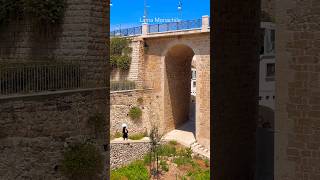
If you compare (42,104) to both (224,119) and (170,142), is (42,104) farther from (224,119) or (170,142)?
(170,142)

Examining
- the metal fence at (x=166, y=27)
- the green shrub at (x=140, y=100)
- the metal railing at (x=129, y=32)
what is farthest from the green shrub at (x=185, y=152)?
the metal railing at (x=129, y=32)

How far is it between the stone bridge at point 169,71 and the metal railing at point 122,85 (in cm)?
61

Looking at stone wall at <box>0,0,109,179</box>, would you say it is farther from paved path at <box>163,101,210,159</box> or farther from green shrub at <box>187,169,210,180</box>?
paved path at <box>163,101,210,159</box>

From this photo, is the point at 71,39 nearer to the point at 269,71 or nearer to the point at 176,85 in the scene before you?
the point at 269,71

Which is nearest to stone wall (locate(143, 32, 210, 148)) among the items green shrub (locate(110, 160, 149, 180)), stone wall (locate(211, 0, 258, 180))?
green shrub (locate(110, 160, 149, 180))

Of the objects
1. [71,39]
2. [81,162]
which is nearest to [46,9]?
[71,39]

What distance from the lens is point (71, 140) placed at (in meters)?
8.83

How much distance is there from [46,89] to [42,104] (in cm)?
40

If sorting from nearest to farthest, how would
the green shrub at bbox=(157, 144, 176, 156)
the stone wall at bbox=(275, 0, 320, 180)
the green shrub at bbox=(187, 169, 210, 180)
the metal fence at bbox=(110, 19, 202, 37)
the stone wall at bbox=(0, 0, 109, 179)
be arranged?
the stone wall at bbox=(275, 0, 320, 180), the stone wall at bbox=(0, 0, 109, 179), the green shrub at bbox=(187, 169, 210, 180), the green shrub at bbox=(157, 144, 176, 156), the metal fence at bbox=(110, 19, 202, 37)

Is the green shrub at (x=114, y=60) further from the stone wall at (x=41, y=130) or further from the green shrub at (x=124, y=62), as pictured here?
the stone wall at (x=41, y=130)

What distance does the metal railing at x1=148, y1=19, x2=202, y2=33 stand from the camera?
27.2 meters

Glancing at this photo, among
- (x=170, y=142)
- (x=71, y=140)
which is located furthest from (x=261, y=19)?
(x=170, y=142)

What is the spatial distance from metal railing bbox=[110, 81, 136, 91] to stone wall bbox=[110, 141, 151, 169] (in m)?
4.86

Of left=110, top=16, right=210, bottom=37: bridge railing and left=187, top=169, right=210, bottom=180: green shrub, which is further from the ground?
left=110, top=16, right=210, bottom=37: bridge railing
